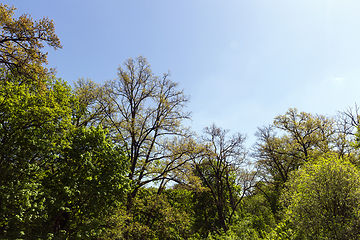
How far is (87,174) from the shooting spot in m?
10.4

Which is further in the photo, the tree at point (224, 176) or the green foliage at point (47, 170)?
the tree at point (224, 176)

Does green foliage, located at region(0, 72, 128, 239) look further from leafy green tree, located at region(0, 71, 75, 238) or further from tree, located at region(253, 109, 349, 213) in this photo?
tree, located at region(253, 109, 349, 213)

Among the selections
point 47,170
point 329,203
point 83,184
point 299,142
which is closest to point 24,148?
point 47,170

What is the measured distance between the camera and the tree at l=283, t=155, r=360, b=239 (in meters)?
8.98

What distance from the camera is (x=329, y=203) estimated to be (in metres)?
9.73

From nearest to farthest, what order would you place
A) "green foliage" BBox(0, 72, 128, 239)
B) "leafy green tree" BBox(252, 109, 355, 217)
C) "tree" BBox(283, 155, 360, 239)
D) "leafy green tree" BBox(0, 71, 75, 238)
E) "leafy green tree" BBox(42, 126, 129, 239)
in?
1. "leafy green tree" BBox(0, 71, 75, 238)
2. "green foliage" BBox(0, 72, 128, 239)
3. "tree" BBox(283, 155, 360, 239)
4. "leafy green tree" BBox(42, 126, 129, 239)
5. "leafy green tree" BBox(252, 109, 355, 217)

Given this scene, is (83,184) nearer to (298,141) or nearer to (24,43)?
(24,43)

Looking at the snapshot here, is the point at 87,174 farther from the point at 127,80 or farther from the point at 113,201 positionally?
the point at 127,80

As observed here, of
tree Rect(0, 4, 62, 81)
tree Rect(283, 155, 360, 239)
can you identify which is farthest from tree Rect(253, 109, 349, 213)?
tree Rect(0, 4, 62, 81)

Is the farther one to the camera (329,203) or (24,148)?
(329,203)

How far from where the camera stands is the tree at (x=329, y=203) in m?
8.98

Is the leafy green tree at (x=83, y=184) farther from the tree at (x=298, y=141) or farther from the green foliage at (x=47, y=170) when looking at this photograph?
the tree at (x=298, y=141)

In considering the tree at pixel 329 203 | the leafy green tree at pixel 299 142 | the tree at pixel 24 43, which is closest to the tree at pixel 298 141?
the leafy green tree at pixel 299 142

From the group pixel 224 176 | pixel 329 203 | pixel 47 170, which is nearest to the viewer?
pixel 329 203
